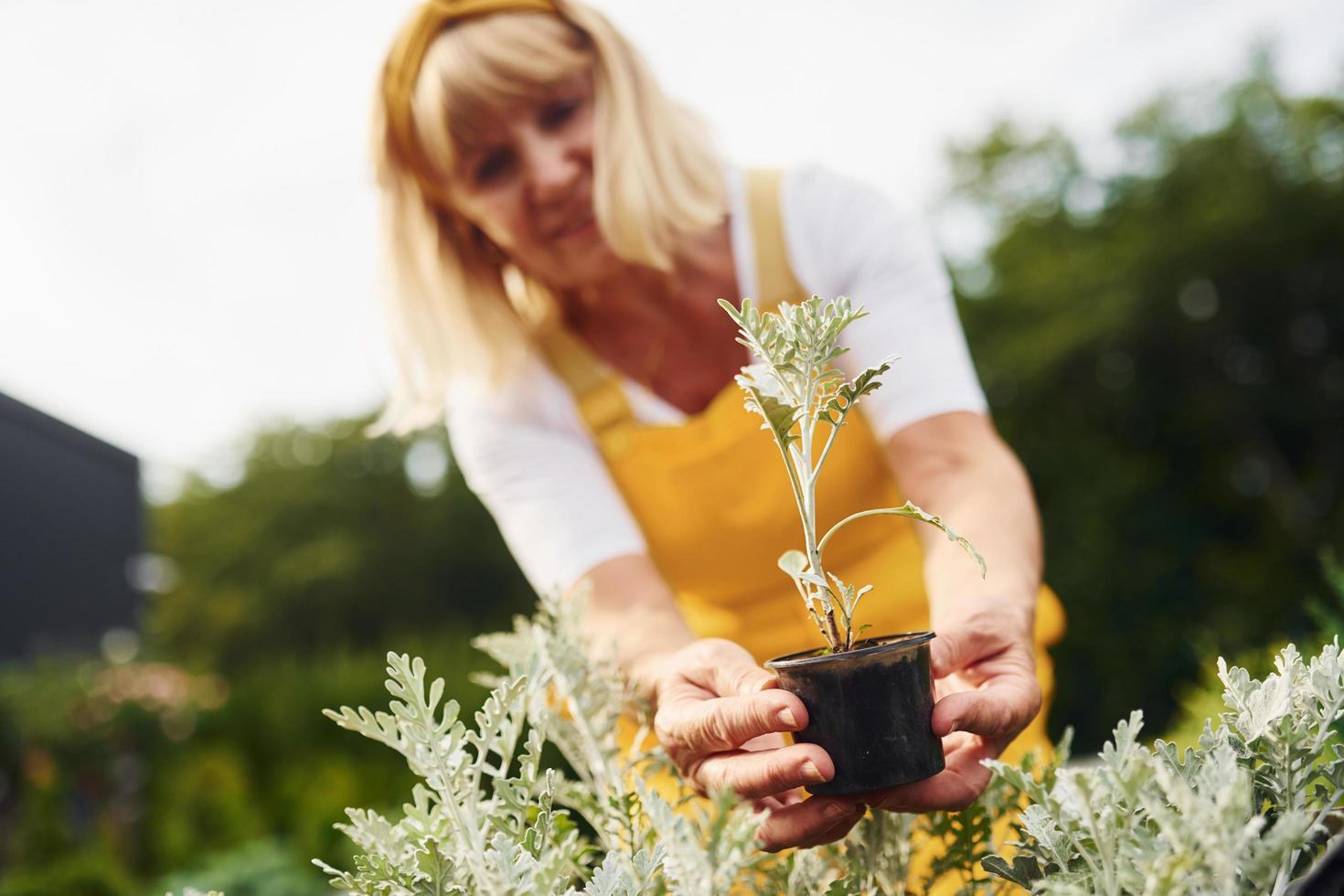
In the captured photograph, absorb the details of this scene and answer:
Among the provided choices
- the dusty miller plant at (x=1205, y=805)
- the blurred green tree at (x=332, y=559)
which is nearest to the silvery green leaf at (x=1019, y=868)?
the dusty miller plant at (x=1205, y=805)

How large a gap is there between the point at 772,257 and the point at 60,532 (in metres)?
10.7

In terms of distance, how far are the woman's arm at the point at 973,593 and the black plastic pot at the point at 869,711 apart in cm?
4

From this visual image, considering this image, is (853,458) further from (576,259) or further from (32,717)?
(32,717)

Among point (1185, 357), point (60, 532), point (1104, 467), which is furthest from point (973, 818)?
point (1185, 357)

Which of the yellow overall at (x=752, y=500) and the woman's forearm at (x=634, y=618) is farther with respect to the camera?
the yellow overall at (x=752, y=500)

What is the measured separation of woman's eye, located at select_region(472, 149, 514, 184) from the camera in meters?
1.94

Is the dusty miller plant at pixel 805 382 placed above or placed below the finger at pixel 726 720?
above

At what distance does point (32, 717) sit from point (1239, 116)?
69.5 feet

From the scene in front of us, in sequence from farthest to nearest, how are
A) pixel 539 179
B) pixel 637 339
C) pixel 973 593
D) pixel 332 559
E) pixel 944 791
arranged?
pixel 332 559, pixel 637 339, pixel 539 179, pixel 973 593, pixel 944 791

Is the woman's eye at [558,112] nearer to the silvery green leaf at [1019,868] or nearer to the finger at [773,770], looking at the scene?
the finger at [773,770]

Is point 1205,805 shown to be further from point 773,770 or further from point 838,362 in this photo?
point 838,362

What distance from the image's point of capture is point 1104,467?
18.4 meters

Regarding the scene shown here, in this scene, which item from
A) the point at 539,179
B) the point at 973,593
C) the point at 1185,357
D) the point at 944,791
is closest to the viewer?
the point at 944,791

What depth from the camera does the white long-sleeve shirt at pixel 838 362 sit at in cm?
174
